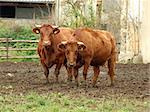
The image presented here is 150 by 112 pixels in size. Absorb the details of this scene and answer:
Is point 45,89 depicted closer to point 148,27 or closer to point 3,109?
point 3,109

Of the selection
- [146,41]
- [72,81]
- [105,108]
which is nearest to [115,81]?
[72,81]

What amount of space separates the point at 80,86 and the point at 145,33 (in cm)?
1047

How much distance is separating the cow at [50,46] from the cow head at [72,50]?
0.91 m

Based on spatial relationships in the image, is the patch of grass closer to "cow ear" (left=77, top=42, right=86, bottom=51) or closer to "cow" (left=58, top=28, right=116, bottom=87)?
"cow" (left=58, top=28, right=116, bottom=87)

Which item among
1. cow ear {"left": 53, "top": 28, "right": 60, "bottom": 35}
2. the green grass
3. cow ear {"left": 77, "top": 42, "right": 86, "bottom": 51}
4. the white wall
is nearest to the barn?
the white wall

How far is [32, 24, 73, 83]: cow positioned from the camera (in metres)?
15.0

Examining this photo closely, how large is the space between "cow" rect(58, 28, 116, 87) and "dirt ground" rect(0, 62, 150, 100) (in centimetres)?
59

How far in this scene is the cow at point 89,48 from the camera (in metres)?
13.9

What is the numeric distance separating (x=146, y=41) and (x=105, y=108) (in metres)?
13.7

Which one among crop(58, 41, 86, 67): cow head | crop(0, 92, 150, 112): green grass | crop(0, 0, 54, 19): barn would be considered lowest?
crop(0, 92, 150, 112): green grass

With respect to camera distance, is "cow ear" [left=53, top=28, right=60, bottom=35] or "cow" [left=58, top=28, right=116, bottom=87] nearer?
"cow" [left=58, top=28, right=116, bottom=87]

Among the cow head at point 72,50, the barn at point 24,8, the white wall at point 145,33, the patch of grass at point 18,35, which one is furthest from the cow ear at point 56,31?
the barn at point 24,8

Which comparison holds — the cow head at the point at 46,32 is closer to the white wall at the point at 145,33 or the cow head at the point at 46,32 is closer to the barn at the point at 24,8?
the white wall at the point at 145,33

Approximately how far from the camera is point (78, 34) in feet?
47.9
